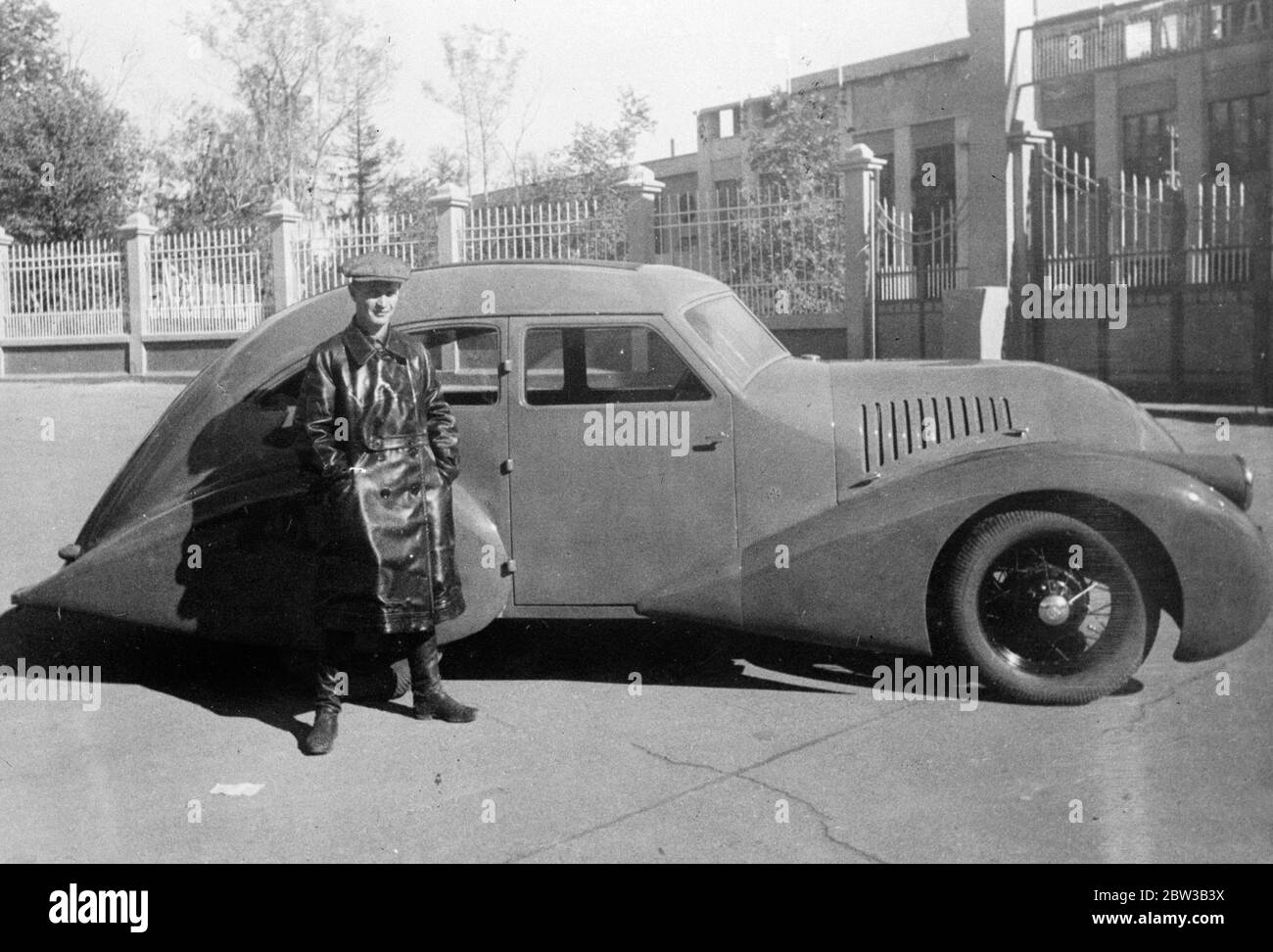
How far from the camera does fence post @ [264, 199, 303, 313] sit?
1777 cm

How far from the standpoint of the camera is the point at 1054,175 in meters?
14.3

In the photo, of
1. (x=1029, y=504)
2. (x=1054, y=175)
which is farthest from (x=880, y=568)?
(x=1054, y=175)

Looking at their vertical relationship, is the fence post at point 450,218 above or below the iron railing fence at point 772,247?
above

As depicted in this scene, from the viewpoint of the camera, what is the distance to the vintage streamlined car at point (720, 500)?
14.3ft

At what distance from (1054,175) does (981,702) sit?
11.3 metres

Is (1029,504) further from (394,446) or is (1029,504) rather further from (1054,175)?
(1054,175)

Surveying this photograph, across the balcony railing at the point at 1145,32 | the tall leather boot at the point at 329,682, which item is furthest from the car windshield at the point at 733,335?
the balcony railing at the point at 1145,32

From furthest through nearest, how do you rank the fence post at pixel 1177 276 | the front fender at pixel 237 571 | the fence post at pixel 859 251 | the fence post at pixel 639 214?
the fence post at pixel 639 214
the fence post at pixel 859 251
the fence post at pixel 1177 276
the front fender at pixel 237 571

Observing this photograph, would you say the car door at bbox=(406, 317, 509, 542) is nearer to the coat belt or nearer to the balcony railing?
the coat belt

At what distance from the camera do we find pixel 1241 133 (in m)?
25.1

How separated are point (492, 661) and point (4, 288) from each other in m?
18.4

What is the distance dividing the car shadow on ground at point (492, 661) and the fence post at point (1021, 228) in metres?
9.72

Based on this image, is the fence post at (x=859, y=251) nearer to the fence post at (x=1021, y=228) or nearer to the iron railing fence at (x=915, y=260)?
the iron railing fence at (x=915, y=260)
